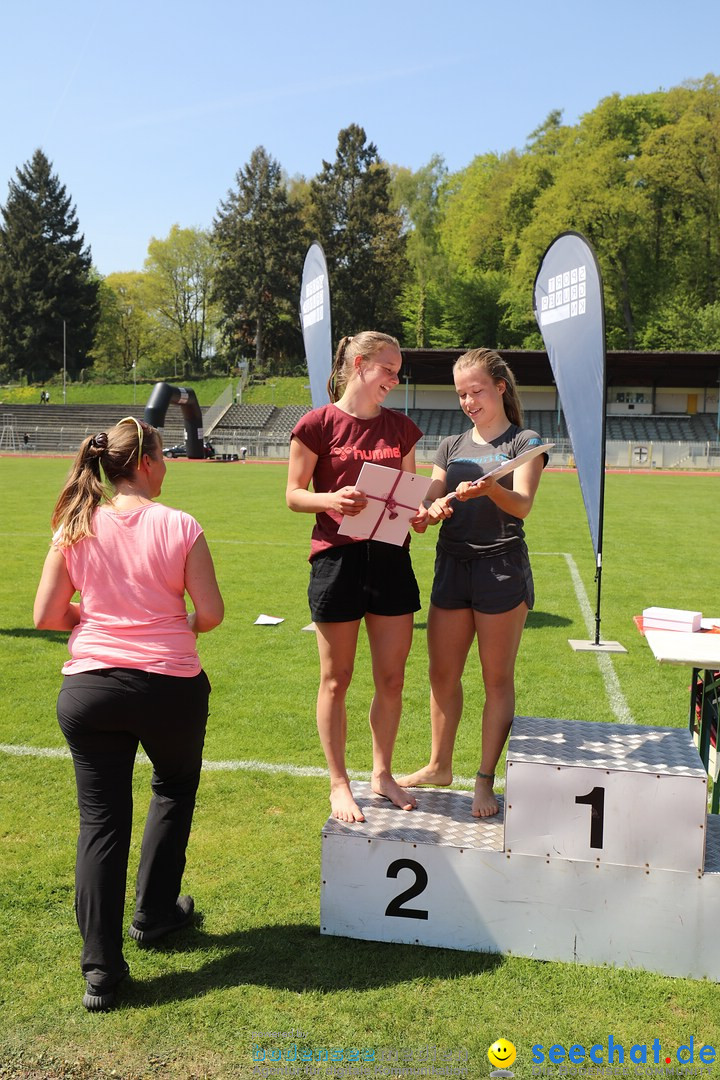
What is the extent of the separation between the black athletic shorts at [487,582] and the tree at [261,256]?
2654 inches

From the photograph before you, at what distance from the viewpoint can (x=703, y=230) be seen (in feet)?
183

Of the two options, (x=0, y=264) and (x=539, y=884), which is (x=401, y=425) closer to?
(x=539, y=884)

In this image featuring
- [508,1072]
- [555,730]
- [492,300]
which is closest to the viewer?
→ [508,1072]

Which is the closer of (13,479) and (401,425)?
(401,425)

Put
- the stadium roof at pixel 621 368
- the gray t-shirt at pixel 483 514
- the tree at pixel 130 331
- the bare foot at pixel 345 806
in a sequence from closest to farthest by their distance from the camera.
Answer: the bare foot at pixel 345 806 → the gray t-shirt at pixel 483 514 → the stadium roof at pixel 621 368 → the tree at pixel 130 331

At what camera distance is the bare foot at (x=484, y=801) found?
10.8 feet

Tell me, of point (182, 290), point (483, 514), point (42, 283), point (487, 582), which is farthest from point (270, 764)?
point (182, 290)

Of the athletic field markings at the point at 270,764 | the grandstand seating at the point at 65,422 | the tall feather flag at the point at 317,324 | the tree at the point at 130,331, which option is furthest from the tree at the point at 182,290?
the athletic field markings at the point at 270,764

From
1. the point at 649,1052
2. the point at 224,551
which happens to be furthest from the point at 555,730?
the point at 224,551

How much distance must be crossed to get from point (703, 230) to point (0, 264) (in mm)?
52626

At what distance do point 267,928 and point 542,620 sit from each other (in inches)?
222

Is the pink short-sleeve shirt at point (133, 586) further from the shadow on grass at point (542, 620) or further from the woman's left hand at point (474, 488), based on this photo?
the shadow on grass at point (542, 620)

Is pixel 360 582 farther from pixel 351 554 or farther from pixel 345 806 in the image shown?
pixel 345 806

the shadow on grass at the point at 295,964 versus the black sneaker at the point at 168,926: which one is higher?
the black sneaker at the point at 168,926
